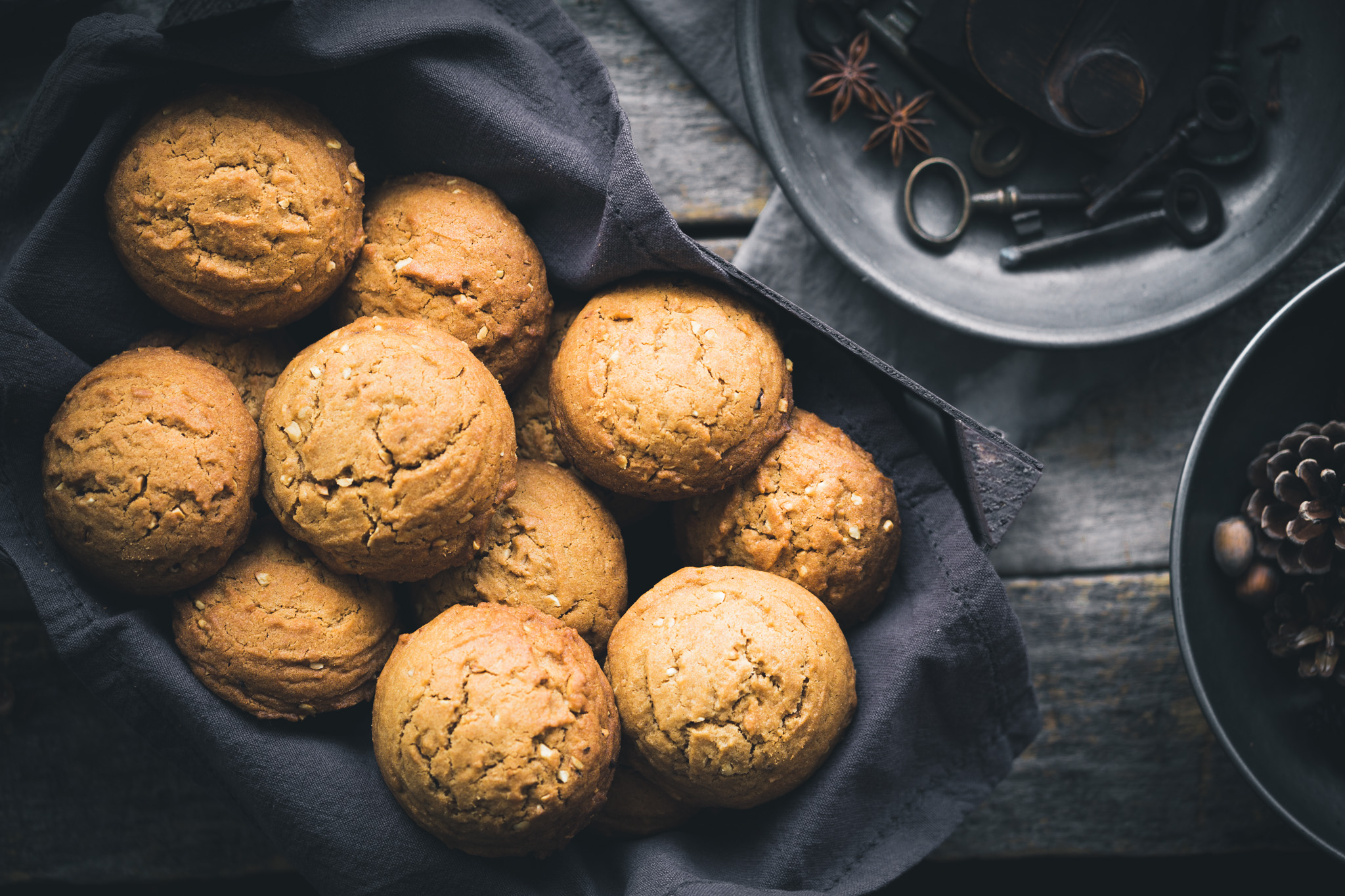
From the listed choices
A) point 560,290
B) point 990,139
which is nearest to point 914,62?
point 990,139

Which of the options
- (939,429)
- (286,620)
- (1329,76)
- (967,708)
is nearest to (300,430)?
(286,620)

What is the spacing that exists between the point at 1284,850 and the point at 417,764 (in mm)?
1517

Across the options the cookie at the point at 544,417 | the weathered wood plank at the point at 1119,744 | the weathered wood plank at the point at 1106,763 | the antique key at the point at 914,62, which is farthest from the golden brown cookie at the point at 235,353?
the weathered wood plank at the point at 1119,744

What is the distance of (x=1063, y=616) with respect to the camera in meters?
1.40

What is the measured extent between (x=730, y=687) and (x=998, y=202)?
875mm

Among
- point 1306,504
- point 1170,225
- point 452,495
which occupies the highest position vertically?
point 1170,225

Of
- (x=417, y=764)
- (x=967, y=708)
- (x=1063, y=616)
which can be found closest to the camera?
(x=417, y=764)

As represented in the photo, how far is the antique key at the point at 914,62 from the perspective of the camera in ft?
4.17

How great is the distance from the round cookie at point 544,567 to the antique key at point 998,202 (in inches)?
28.1

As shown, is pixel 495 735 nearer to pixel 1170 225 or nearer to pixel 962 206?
pixel 962 206

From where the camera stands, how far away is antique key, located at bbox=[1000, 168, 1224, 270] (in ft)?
4.17

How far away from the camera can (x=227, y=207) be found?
3.04 feet

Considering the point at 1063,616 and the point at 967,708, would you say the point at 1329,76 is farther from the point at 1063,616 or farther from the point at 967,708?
the point at 967,708

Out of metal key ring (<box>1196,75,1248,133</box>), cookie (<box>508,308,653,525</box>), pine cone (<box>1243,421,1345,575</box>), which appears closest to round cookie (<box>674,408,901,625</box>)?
cookie (<box>508,308,653,525</box>)
